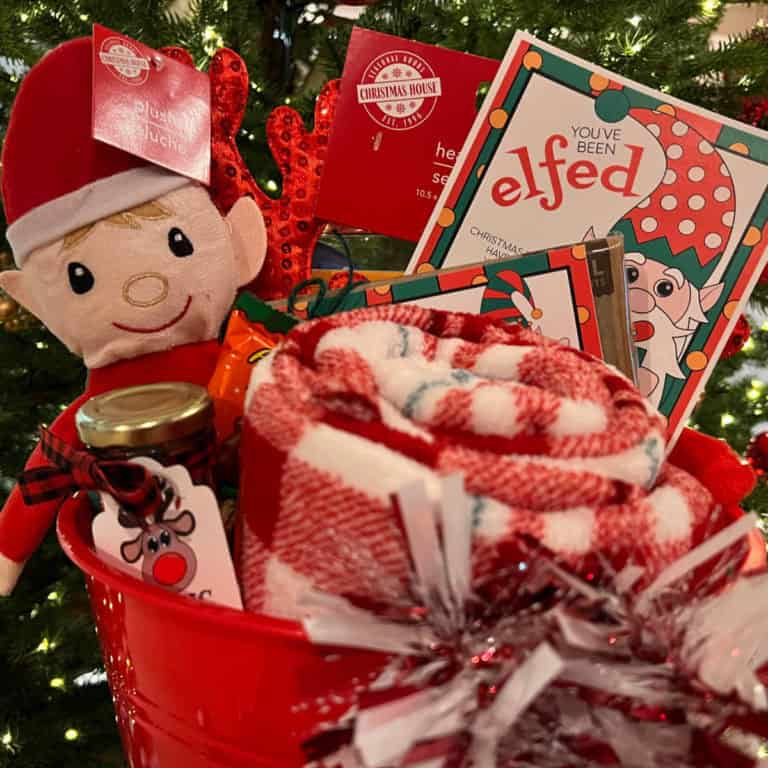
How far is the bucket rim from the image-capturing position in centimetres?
35

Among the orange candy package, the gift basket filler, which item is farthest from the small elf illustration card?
the gift basket filler

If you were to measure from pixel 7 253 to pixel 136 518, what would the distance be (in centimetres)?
69

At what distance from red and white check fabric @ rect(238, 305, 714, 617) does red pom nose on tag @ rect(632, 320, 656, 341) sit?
0.84 feet

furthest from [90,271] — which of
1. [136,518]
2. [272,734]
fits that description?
[272,734]

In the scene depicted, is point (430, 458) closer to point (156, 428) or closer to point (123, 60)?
point (156, 428)

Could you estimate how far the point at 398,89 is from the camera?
28.8 inches

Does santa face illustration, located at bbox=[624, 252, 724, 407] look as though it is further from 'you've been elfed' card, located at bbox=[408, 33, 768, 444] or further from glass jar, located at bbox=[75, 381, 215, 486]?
glass jar, located at bbox=[75, 381, 215, 486]

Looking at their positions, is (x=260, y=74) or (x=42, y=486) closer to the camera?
(x=42, y=486)

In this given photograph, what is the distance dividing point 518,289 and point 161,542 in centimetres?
34

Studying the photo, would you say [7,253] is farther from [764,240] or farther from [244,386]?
[764,240]

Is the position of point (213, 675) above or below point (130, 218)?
below

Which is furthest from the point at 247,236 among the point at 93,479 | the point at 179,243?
the point at 93,479

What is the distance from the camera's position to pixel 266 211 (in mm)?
725

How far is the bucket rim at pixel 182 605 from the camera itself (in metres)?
0.35
